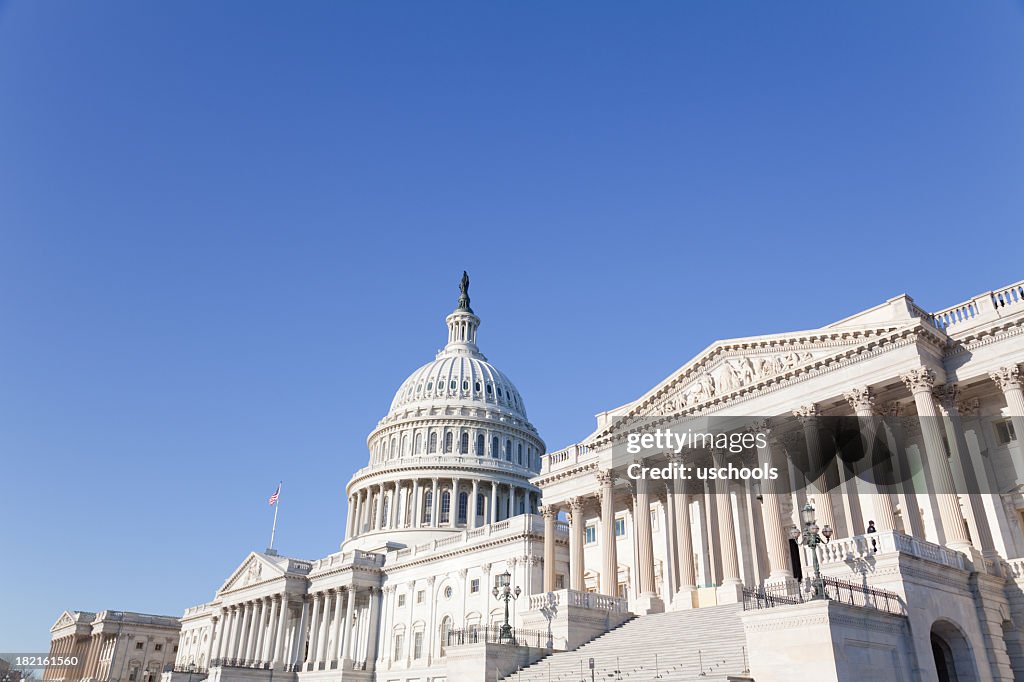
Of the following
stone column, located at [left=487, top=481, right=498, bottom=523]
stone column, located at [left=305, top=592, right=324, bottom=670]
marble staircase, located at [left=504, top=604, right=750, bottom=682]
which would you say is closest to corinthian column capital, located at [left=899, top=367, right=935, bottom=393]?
marble staircase, located at [left=504, top=604, right=750, bottom=682]

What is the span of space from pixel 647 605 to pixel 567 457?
1288 cm

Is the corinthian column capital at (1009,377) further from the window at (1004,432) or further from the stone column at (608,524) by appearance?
the stone column at (608,524)

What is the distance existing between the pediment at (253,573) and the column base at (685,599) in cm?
5722

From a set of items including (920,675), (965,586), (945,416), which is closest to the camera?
(920,675)

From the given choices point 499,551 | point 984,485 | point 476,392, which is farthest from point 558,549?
point 476,392

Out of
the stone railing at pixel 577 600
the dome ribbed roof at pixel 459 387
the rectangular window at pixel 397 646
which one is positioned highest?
the dome ribbed roof at pixel 459 387

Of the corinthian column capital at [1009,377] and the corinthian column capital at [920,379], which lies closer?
the corinthian column capital at [1009,377]

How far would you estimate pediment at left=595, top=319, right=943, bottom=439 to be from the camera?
120 ft

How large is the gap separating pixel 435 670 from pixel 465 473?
39.5 meters

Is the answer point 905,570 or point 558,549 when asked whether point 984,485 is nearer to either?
point 905,570

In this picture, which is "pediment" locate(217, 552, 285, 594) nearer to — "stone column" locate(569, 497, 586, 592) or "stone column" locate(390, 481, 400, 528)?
"stone column" locate(390, 481, 400, 528)

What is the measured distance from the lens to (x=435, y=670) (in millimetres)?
68625

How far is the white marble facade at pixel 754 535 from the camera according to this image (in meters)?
30.9

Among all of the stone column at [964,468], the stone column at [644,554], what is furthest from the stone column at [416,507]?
the stone column at [964,468]
